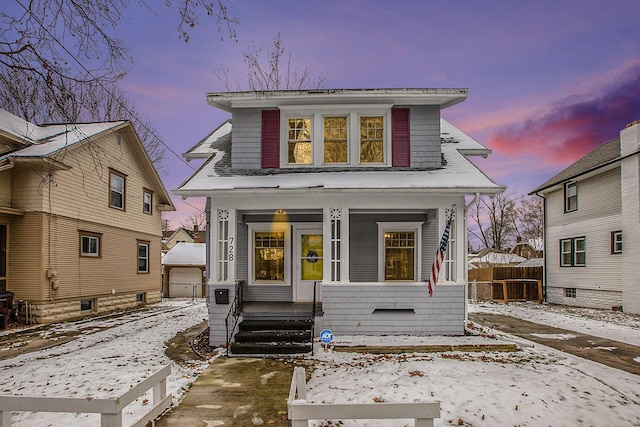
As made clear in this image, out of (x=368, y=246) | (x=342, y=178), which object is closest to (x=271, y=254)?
(x=368, y=246)

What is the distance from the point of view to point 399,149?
10.1m

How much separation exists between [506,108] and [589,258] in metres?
7.65

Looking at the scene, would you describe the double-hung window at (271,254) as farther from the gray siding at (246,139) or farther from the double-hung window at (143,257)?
the double-hung window at (143,257)

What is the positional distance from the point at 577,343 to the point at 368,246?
17.2 ft

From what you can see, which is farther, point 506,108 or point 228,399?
point 506,108

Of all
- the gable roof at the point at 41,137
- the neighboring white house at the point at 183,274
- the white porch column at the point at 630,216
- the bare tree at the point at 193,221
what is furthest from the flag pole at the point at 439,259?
the bare tree at the point at 193,221

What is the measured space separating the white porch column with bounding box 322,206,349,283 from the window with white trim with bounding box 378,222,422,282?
1697mm

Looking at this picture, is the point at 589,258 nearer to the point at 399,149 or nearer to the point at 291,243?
the point at 399,149

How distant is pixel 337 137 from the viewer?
404 inches

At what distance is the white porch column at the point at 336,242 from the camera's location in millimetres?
9031

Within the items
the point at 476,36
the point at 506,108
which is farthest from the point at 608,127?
the point at 476,36

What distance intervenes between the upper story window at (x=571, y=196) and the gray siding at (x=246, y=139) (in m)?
14.9

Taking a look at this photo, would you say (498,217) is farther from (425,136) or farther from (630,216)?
(425,136)

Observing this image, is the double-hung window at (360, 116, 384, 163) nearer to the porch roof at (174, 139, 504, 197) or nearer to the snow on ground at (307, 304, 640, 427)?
the porch roof at (174, 139, 504, 197)
